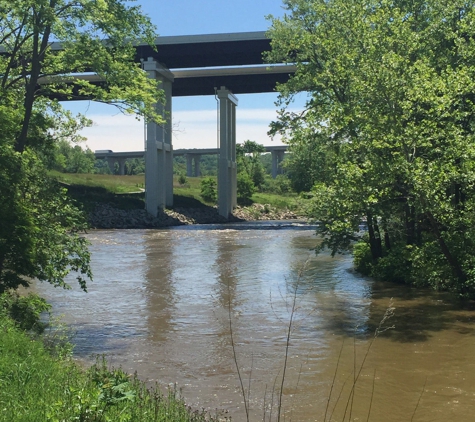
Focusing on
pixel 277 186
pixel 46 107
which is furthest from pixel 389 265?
pixel 277 186

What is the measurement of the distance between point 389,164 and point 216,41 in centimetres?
3992

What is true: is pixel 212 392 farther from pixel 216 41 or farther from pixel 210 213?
pixel 210 213

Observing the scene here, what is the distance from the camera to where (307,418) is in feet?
30.1

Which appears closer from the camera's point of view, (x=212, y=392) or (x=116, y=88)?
(x=212, y=392)

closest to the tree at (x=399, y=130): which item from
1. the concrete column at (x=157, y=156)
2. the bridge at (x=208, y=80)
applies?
the bridge at (x=208, y=80)

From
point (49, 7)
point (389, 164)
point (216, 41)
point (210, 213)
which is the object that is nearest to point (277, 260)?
point (389, 164)

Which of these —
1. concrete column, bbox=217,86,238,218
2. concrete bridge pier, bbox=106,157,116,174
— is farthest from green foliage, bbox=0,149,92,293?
concrete bridge pier, bbox=106,157,116,174

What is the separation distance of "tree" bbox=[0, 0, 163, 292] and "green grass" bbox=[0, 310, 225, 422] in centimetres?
334

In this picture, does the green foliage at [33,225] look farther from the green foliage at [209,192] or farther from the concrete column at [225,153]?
the green foliage at [209,192]

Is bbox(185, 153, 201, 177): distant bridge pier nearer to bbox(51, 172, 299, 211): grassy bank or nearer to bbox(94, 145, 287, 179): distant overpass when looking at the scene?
bbox(94, 145, 287, 179): distant overpass

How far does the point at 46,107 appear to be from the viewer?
16.3 meters

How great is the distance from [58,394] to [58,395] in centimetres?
6

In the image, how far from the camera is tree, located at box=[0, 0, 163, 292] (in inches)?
469

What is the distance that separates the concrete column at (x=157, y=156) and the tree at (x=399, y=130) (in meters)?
32.5
